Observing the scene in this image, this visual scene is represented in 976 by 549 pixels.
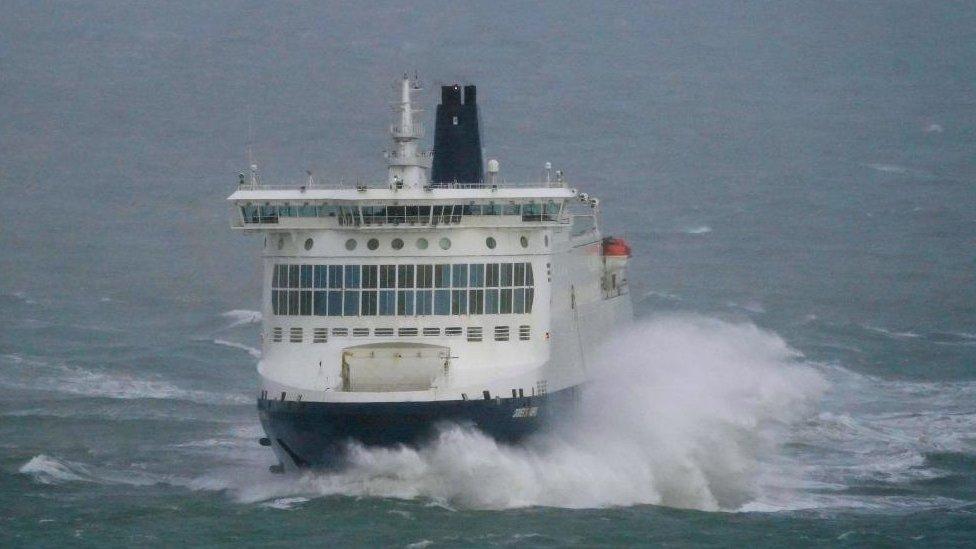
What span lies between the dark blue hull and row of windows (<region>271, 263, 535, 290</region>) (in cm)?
270

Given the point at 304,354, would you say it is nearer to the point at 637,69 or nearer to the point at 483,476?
the point at 483,476

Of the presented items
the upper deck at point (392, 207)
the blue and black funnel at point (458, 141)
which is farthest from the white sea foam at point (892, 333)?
the upper deck at point (392, 207)

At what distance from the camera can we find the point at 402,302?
44.8 metres

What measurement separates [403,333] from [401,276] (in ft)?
4.07

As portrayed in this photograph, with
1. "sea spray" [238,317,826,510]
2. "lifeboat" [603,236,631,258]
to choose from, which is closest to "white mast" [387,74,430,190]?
"sea spray" [238,317,826,510]

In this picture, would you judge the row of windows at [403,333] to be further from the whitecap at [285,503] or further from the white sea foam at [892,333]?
the white sea foam at [892,333]

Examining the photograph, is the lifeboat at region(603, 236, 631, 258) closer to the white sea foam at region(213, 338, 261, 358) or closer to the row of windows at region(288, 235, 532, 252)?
the white sea foam at region(213, 338, 261, 358)

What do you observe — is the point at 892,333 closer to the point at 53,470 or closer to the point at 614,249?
the point at 614,249

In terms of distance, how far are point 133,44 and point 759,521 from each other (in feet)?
206

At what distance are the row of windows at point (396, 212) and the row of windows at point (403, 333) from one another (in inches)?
89.4

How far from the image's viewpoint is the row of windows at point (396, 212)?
44.9 meters

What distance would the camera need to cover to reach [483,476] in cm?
4288

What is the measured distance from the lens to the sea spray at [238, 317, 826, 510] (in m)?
43.0

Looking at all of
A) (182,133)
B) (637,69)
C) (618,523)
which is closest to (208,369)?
(618,523)
